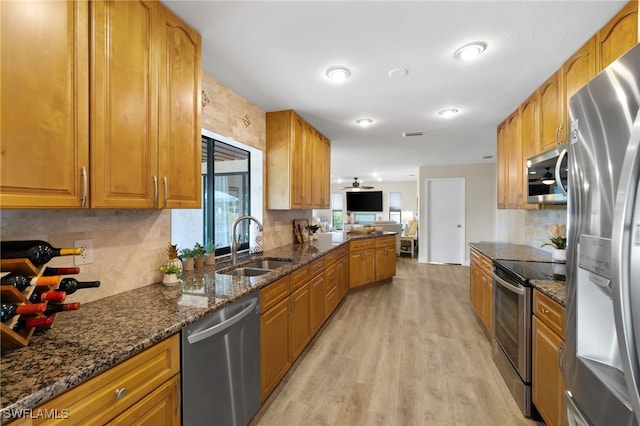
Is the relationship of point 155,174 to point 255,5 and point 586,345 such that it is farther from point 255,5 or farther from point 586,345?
point 586,345

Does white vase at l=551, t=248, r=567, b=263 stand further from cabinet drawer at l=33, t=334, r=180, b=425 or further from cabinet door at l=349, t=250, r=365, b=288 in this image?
cabinet drawer at l=33, t=334, r=180, b=425

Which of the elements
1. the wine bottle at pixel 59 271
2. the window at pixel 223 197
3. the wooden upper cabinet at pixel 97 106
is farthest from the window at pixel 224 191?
the wine bottle at pixel 59 271

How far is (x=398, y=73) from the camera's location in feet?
7.16

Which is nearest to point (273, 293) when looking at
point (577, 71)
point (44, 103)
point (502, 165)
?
point (44, 103)

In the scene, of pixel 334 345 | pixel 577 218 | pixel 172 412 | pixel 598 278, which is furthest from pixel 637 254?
pixel 334 345

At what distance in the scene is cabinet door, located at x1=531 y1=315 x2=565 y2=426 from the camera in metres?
1.46

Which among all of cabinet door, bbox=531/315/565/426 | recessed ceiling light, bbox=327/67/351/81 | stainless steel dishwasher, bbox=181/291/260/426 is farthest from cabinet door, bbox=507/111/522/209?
stainless steel dishwasher, bbox=181/291/260/426

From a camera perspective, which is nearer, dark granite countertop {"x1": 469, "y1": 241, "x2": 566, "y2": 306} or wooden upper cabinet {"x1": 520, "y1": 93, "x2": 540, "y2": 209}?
dark granite countertop {"x1": 469, "y1": 241, "x2": 566, "y2": 306}

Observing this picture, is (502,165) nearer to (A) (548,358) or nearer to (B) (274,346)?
(A) (548,358)

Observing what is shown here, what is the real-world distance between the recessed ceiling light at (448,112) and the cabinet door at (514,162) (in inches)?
23.6

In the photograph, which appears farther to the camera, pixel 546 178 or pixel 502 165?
pixel 502 165

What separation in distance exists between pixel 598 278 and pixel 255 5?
187cm

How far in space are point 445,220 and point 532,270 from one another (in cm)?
476

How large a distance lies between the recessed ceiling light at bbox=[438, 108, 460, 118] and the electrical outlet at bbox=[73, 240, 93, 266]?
3262mm
